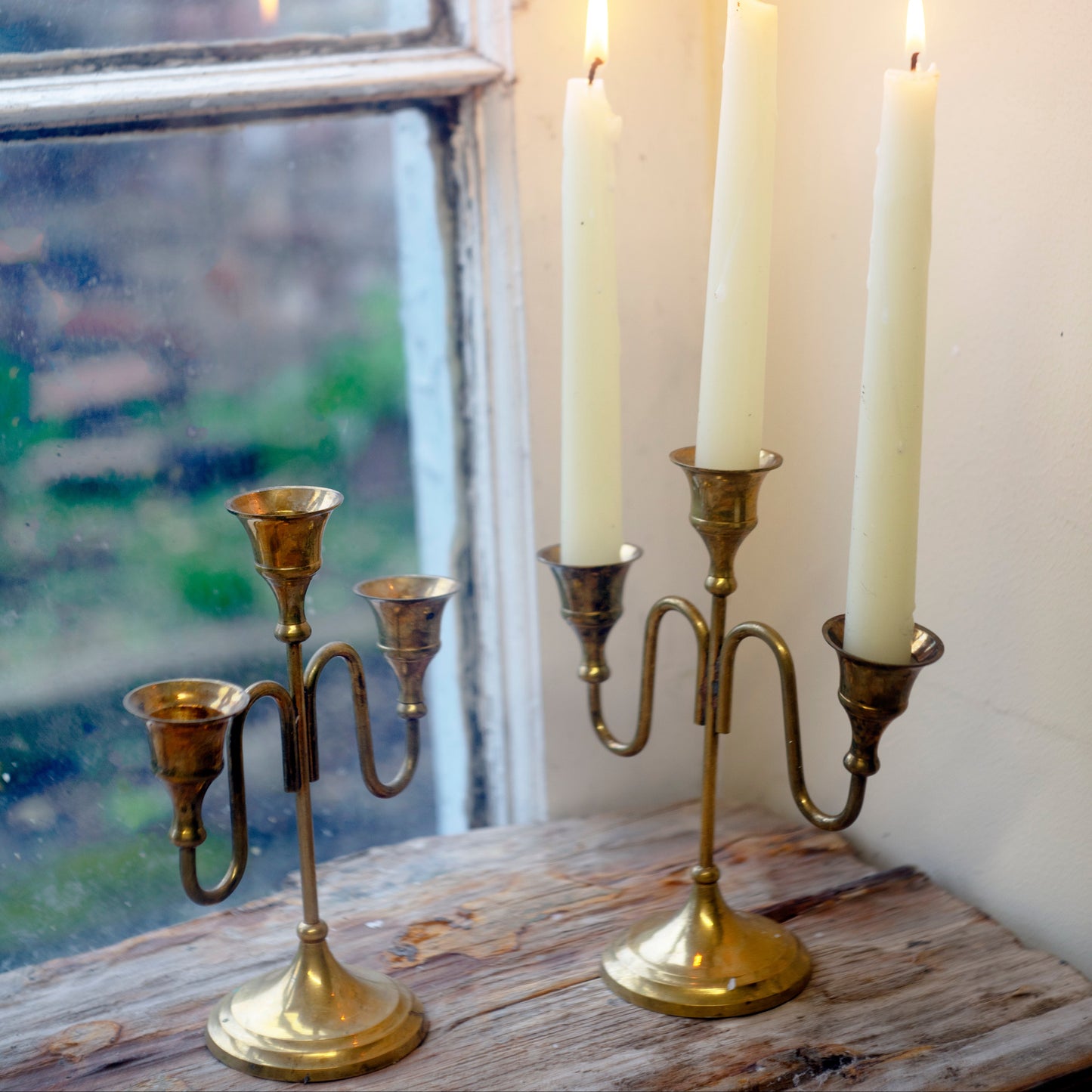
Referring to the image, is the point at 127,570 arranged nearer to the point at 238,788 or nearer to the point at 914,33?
the point at 238,788

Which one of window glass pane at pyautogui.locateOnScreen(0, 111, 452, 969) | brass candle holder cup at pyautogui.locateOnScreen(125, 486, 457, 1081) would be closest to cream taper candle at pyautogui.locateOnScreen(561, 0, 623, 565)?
brass candle holder cup at pyautogui.locateOnScreen(125, 486, 457, 1081)

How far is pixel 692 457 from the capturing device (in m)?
0.73

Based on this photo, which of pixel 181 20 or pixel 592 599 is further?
pixel 181 20

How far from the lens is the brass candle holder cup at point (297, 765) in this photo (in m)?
0.61

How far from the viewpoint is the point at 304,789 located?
2.26 feet

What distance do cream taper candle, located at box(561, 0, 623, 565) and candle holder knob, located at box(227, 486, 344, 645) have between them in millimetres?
160

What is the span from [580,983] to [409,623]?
0.89ft

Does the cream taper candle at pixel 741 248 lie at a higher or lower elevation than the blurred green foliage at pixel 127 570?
higher

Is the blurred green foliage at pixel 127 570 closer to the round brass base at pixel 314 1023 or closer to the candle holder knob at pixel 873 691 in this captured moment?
the round brass base at pixel 314 1023

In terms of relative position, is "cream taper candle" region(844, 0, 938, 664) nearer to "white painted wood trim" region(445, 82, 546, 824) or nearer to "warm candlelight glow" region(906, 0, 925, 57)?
"warm candlelight glow" region(906, 0, 925, 57)

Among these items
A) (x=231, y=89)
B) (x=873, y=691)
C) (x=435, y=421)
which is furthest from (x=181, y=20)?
(x=873, y=691)

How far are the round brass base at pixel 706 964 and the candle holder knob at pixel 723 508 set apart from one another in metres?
0.22

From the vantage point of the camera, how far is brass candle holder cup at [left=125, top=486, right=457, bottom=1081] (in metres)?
0.61

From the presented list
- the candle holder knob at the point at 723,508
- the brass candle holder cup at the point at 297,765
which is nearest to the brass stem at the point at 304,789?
the brass candle holder cup at the point at 297,765
